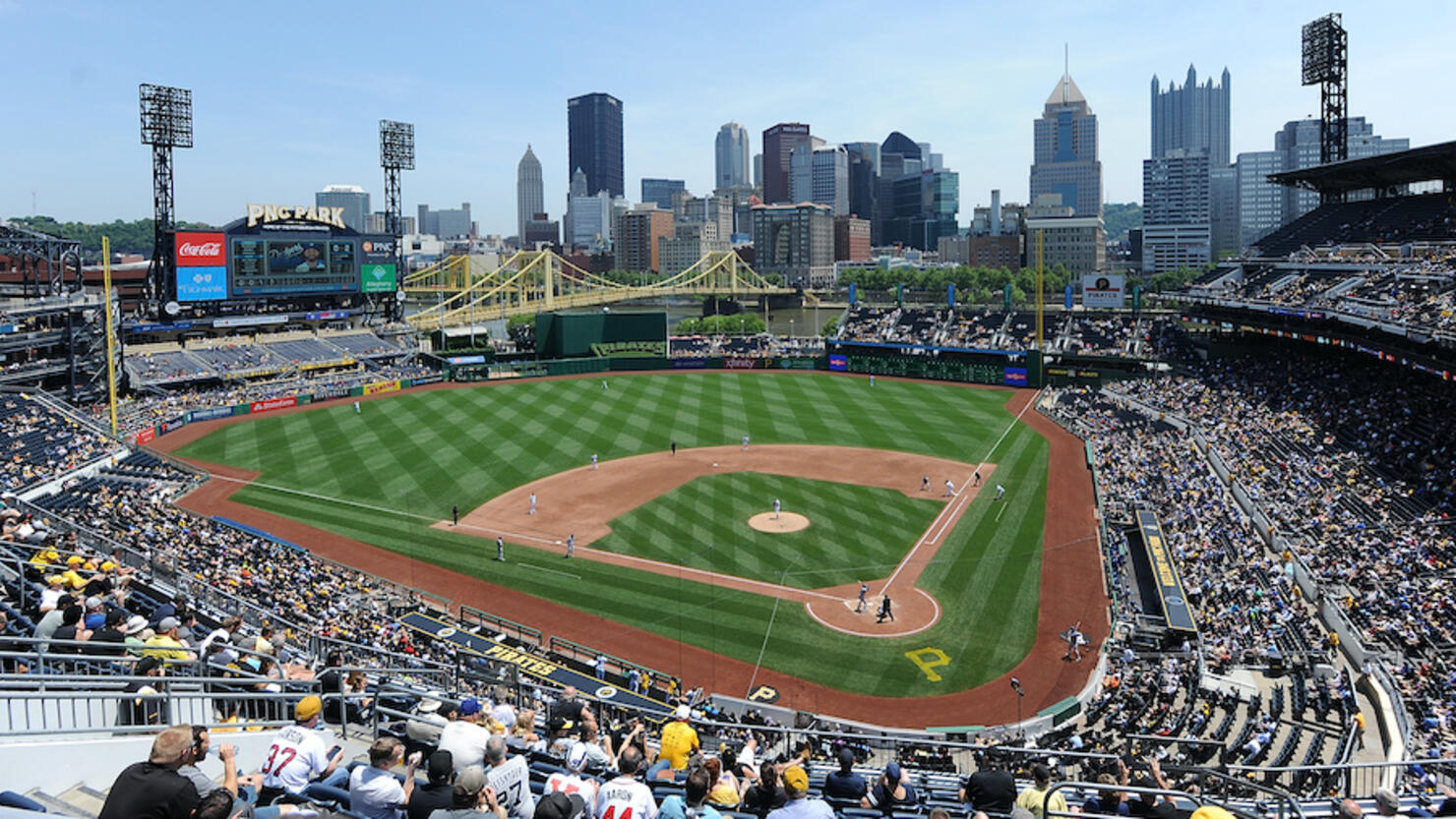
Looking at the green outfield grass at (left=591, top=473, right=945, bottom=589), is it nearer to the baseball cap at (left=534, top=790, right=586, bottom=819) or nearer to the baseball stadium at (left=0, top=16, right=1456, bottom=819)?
the baseball stadium at (left=0, top=16, right=1456, bottom=819)

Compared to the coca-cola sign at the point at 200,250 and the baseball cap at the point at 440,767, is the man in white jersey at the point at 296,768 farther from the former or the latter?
the coca-cola sign at the point at 200,250

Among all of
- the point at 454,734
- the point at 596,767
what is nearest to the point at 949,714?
the point at 596,767

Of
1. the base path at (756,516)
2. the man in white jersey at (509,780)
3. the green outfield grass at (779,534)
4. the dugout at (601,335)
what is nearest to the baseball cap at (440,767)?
the man in white jersey at (509,780)

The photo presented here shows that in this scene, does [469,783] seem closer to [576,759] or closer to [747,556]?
[576,759]

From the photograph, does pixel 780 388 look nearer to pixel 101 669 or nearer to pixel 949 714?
pixel 949 714

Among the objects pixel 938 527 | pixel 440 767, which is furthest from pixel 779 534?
pixel 440 767

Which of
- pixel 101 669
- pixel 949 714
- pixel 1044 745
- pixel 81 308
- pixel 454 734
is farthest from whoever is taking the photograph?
pixel 81 308
